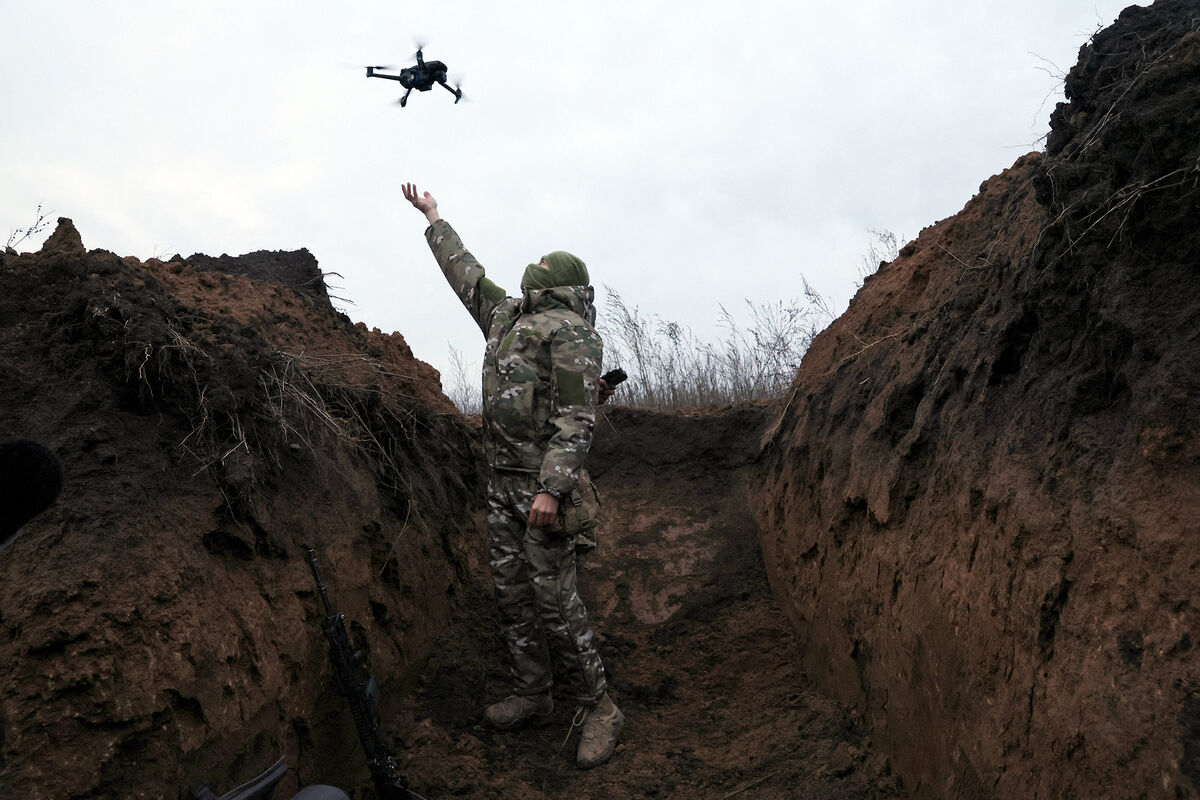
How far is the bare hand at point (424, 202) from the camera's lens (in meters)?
4.79

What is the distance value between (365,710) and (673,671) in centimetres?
225

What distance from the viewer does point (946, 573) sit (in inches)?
125

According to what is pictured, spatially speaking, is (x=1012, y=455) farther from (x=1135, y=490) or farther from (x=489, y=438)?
(x=489, y=438)

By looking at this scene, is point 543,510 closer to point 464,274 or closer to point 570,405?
point 570,405

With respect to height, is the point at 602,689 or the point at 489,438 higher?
the point at 489,438

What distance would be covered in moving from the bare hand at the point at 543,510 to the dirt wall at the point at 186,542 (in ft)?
2.51

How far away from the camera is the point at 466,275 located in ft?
15.2

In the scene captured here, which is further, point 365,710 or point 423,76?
point 423,76

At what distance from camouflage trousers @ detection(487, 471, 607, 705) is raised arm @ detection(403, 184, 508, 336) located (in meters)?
0.92

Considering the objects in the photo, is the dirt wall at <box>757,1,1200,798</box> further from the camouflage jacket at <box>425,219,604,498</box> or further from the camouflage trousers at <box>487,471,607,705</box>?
the camouflage jacket at <box>425,219,604,498</box>

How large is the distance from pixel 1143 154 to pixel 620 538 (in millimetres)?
4383

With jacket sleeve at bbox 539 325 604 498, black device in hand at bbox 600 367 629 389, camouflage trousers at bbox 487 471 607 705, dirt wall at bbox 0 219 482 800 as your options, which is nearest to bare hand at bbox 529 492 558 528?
jacket sleeve at bbox 539 325 604 498

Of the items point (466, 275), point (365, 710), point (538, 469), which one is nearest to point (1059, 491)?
point (538, 469)

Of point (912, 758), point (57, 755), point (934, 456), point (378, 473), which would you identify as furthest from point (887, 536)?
point (57, 755)
